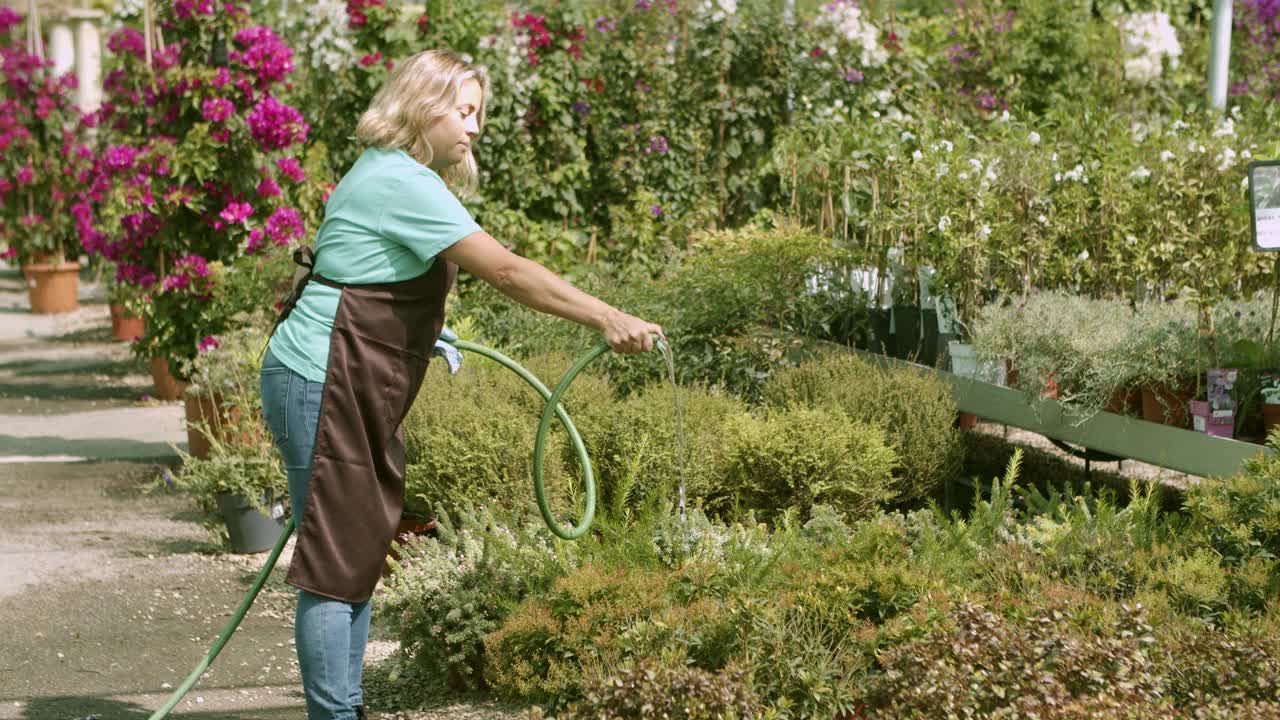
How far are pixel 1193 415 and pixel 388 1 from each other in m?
5.15

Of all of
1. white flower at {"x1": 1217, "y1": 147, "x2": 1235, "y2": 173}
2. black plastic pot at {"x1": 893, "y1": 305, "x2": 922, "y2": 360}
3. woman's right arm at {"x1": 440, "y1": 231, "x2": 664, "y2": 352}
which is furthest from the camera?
black plastic pot at {"x1": 893, "y1": 305, "x2": 922, "y2": 360}

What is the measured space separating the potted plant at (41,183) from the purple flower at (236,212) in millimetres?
6068

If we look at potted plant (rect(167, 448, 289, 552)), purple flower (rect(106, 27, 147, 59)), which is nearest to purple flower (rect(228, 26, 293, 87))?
purple flower (rect(106, 27, 147, 59))

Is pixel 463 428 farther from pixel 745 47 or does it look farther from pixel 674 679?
pixel 745 47

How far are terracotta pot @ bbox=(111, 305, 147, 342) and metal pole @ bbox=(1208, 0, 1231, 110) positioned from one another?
7490 millimetres

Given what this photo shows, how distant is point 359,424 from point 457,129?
66 centimetres

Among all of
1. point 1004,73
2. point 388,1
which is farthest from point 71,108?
point 1004,73

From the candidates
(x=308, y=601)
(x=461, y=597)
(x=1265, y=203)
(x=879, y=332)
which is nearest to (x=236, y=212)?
(x=879, y=332)

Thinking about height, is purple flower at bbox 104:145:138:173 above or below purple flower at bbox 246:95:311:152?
below

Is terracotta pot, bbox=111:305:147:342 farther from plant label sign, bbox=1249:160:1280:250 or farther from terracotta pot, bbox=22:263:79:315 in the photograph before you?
plant label sign, bbox=1249:160:1280:250

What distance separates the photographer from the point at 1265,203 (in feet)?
13.9

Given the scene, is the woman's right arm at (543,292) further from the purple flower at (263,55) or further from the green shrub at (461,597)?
the purple flower at (263,55)

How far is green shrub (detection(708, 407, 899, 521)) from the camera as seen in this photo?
15.0 feet

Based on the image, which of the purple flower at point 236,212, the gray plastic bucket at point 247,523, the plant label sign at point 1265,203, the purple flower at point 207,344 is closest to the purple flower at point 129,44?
the purple flower at point 236,212
